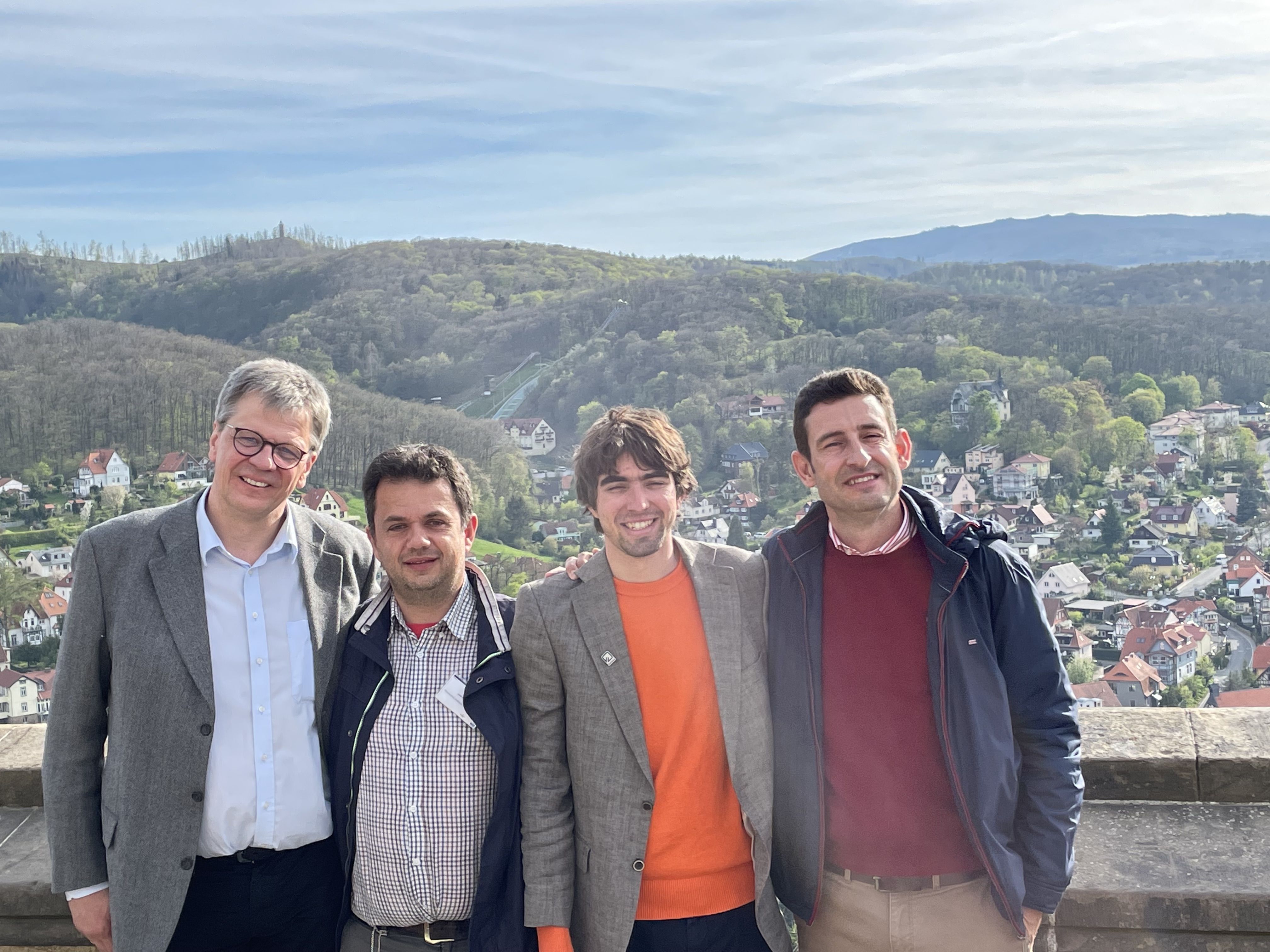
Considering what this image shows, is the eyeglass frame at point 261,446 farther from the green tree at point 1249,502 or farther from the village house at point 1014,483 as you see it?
the green tree at point 1249,502

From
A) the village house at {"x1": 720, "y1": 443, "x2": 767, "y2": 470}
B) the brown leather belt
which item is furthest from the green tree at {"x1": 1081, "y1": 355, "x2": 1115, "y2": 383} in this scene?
the brown leather belt

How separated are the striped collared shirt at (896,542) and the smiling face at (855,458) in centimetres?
4

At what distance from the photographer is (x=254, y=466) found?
211cm

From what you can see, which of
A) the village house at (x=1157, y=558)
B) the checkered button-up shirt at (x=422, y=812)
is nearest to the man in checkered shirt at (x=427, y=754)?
the checkered button-up shirt at (x=422, y=812)

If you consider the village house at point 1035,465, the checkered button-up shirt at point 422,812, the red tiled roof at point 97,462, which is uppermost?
the checkered button-up shirt at point 422,812

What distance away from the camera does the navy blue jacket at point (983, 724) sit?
1.92 m

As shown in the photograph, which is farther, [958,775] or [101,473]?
[101,473]

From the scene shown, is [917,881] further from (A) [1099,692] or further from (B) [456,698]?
(A) [1099,692]

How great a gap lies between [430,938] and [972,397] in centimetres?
4431

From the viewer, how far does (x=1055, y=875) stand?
192cm

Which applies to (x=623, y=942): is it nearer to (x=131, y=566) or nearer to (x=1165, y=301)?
(x=131, y=566)

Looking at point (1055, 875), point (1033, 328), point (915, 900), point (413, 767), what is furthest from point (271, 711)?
point (1033, 328)

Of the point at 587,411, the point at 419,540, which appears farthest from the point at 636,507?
the point at 587,411

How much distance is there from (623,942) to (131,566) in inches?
47.6
